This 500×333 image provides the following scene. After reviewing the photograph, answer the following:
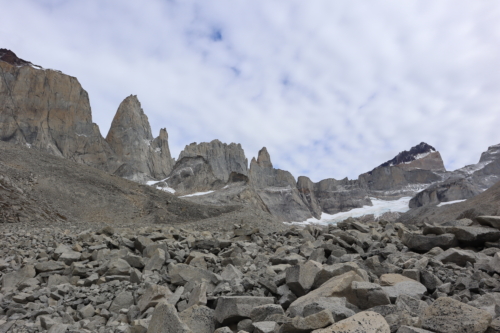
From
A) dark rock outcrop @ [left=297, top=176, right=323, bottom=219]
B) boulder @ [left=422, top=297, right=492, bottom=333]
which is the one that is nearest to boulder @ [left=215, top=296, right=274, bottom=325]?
boulder @ [left=422, top=297, right=492, bottom=333]

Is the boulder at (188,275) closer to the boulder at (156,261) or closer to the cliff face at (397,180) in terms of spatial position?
the boulder at (156,261)

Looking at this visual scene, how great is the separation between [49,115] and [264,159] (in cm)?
8037

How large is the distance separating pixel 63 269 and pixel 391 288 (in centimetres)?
624

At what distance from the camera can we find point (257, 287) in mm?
4695

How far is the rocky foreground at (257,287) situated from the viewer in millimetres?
3068

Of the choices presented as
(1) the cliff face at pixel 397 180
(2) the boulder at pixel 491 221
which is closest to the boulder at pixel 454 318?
(2) the boulder at pixel 491 221

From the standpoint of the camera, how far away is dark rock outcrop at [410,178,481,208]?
91.3 m

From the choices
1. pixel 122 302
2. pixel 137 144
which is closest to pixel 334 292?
pixel 122 302

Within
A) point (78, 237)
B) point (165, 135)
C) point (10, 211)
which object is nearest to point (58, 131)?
point (165, 135)

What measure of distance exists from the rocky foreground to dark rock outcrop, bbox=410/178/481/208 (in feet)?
315

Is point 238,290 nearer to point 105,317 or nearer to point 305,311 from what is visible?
point 305,311

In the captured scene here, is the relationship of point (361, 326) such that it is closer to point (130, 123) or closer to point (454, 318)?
point (454, 318)

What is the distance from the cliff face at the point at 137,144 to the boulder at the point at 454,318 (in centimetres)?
8303

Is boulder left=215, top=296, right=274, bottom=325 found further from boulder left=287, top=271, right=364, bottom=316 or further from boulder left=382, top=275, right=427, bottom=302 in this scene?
boulder left=382, top=275, right=427, bottom=302
